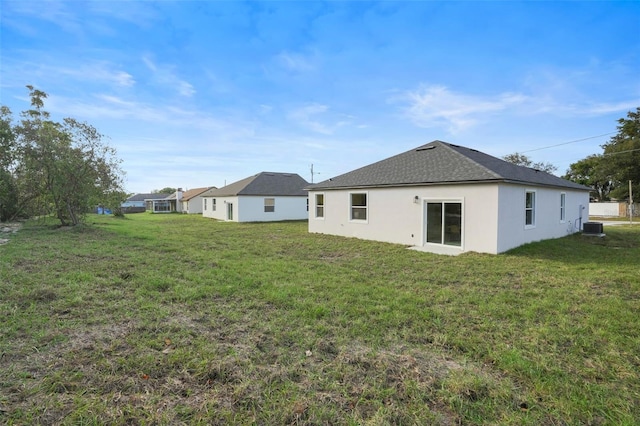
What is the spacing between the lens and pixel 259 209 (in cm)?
2397

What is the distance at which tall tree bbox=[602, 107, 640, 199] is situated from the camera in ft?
96.5

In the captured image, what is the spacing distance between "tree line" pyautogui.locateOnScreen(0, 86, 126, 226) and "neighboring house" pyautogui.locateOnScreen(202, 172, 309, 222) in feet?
28.7

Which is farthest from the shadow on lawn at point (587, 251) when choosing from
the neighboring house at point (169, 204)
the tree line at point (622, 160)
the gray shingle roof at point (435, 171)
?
the neighboring house at point (169, 204)

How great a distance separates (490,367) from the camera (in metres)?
2.95

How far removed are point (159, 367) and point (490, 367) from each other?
126 inches

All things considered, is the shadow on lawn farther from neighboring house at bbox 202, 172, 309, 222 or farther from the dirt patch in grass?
neighboring house at bbox 202, 172, 309, 222

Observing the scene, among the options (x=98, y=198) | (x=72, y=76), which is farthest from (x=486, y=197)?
(x=98, y=198)

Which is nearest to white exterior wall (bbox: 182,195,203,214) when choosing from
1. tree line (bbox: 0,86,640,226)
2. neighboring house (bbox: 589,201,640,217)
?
tree line (bbox: 0,86,640,226)

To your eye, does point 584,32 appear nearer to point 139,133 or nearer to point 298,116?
point 298,116

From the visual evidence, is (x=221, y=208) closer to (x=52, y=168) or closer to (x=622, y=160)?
(x=52, y=168)

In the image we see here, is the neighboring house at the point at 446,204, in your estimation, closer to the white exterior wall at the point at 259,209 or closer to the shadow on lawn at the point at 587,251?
the shadow on lawn at the point at 587,251

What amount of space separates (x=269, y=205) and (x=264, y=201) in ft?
1.76

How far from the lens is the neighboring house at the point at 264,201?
2348cm

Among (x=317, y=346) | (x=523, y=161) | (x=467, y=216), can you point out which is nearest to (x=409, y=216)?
(x=467, y=216)
